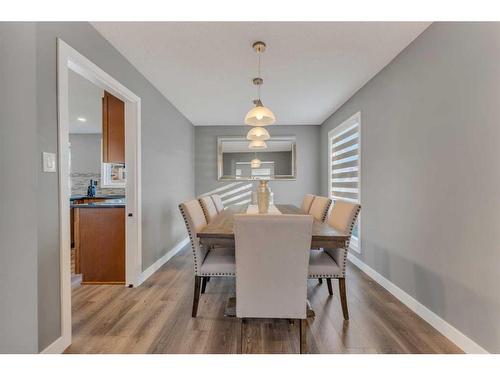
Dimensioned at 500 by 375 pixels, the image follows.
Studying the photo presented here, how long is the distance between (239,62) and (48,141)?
1776mm

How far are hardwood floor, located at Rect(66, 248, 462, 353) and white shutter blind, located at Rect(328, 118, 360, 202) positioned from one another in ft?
5.29

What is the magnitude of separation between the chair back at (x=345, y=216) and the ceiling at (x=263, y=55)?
1416 millimetres

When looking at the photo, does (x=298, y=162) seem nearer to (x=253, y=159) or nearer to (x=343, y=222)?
(x=253, y=159)

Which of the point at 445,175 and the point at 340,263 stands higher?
the point at 445,175

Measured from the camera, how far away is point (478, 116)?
150 cm

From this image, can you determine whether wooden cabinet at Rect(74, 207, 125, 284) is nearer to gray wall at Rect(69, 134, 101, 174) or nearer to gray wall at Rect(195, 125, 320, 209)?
gray wall at Rect(195, 125, 320, 209)

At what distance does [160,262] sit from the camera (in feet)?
10.5

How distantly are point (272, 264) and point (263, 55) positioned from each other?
6.29 feet

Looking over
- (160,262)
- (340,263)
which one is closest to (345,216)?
(340,263)

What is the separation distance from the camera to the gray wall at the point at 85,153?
19.1 ft

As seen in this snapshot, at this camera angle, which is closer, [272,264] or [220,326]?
[272,264]

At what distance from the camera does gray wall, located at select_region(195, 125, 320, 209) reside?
17.2 feet

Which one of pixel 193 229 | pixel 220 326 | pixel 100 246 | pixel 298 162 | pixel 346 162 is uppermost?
pixel 298 162
